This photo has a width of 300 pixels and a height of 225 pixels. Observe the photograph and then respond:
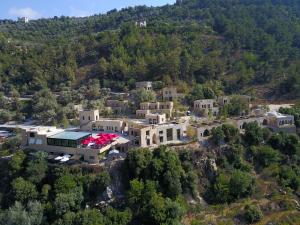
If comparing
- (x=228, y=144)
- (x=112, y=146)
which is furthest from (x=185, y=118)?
(x=112, y=146)

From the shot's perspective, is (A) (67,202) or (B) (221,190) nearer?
(A) (67,202)

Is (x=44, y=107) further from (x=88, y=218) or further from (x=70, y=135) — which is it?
(x=88, y=218)

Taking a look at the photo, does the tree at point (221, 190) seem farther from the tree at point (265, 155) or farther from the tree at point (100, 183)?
the tree at point (100, 183)

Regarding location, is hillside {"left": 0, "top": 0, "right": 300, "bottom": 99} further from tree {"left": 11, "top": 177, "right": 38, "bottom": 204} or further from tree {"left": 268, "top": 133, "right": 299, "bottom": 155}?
tree {"left": 11, "top": 177, "right": 38, "bottom": 204}

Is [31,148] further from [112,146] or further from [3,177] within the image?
[112,146]

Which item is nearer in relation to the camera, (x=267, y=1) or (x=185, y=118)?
(x=185, y=118)

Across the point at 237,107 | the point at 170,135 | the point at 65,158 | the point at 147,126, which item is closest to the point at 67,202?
the point at 65,158

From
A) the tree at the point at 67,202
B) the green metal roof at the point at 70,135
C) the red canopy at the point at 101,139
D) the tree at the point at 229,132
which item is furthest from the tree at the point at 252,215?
the green metal roof at the point at 70,135

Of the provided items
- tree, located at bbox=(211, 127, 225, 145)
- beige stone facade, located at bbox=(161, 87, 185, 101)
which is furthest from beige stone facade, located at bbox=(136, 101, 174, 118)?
tree, located at bbox=(211, 127, 225, 145)
